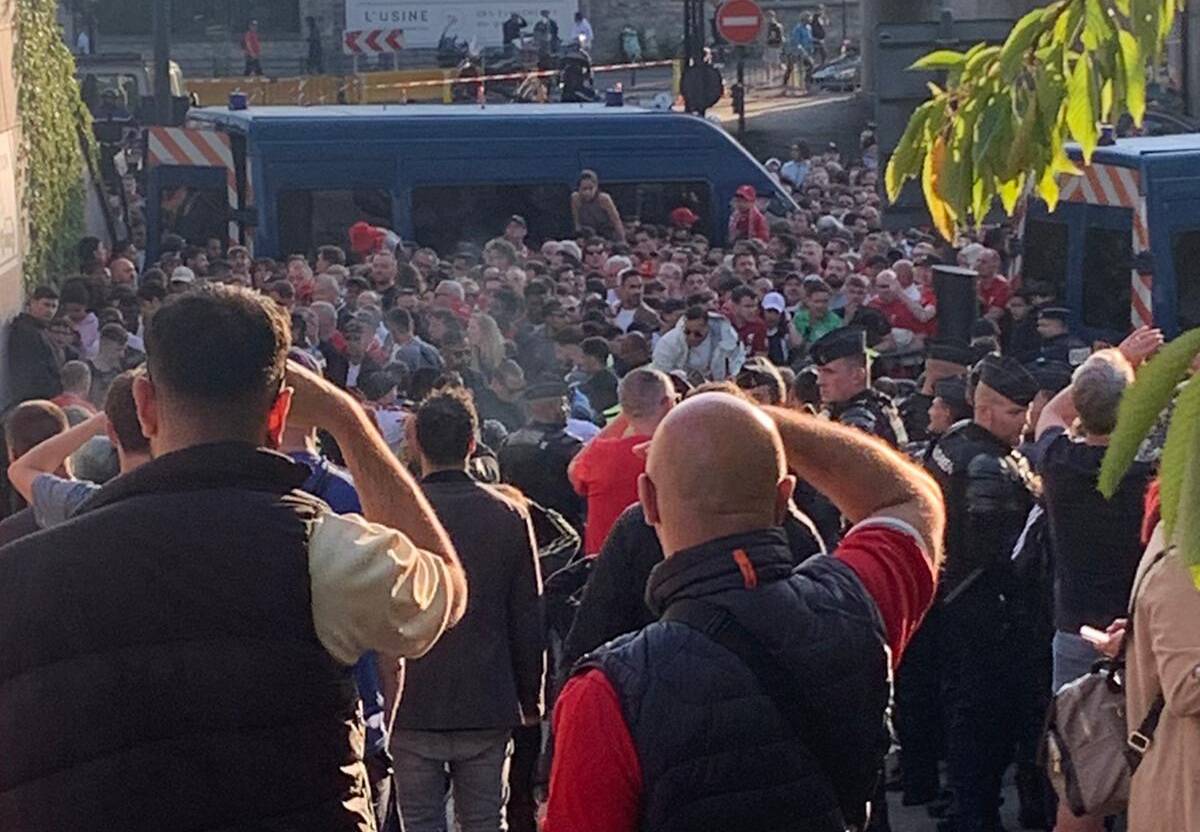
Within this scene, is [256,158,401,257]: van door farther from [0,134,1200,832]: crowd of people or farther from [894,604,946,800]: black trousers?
[894,604,946,800]: black trousers

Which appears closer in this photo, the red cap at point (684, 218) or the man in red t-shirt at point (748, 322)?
the man in red t-shirt at point (748, 322)

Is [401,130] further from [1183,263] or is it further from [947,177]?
[947,177]

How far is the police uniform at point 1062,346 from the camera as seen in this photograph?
10.9m

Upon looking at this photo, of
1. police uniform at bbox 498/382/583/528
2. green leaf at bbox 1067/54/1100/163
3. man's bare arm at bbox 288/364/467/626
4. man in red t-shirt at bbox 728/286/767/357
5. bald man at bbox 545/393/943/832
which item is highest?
green leaf at bbox 1067/54/1100/163

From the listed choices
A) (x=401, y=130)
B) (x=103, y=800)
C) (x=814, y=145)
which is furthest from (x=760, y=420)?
(x=814, y=145)

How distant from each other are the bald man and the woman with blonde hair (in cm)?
958

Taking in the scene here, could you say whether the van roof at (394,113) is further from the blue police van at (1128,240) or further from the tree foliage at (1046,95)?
the tree foliage at (1046,95)

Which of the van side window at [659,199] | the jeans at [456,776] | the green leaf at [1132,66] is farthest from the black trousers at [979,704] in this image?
the van side window at [659,199]

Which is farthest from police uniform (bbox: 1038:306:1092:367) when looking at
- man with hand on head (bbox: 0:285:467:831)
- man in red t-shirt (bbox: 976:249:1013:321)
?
man with hand on head (bbox: 0:285:467:831)

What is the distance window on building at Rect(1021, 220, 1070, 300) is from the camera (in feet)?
42.2

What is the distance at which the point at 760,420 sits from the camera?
324cm

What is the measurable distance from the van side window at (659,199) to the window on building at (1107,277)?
5830 millimetres

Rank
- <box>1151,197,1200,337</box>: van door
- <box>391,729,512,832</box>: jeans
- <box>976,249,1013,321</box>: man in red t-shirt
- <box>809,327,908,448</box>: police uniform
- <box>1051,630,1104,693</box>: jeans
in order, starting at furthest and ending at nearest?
<box>976,249,1013,321</box>: man in red t-shirt < <box>1151,197,1200,337</box>: van door < <box>809,327,908,448</box>: police uniform < <box>1051,630,1104,693</box>: jeans < <box>391,729,512,832</box>: jeans

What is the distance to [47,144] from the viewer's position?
17.5m
